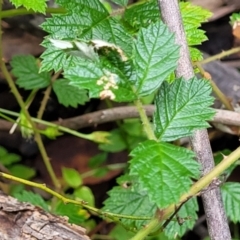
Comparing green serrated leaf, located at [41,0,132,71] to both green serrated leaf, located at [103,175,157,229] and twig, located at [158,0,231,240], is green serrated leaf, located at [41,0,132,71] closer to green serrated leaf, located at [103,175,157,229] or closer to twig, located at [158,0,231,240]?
twig, located at [158,0,231,240]

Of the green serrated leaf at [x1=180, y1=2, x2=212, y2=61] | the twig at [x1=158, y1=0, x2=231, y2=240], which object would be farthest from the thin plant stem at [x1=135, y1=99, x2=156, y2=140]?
the green serrated leaf at [x1=180, y1=2, x2=212, y2=61]

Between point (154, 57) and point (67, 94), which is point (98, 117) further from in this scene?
point (154, 57)

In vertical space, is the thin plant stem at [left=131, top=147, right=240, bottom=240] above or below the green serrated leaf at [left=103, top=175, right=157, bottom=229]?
above

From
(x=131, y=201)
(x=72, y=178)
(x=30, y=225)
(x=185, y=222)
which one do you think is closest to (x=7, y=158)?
(x=72, y=178)

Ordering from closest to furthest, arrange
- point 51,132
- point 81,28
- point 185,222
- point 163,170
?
point 163,170, point 81,28, point 185,222, point 51,132

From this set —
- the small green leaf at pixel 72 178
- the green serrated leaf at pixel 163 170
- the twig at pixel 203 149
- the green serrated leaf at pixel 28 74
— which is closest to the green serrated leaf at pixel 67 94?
the green serrated leaf at pixel 28 74

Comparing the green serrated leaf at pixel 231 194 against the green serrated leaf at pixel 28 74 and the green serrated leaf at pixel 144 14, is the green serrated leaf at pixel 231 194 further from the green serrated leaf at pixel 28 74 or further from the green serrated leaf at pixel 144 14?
the green serrated leaf at pixel 28 74
